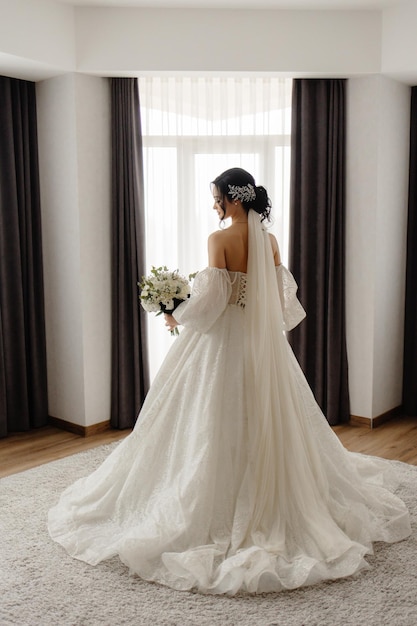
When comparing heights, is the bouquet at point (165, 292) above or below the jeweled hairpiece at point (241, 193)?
below

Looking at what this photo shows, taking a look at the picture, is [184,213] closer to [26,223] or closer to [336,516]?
[26,223]

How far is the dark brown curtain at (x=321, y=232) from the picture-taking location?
4883 millimetres

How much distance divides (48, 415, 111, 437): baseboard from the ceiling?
305cm

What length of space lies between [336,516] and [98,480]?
1246 millimetres

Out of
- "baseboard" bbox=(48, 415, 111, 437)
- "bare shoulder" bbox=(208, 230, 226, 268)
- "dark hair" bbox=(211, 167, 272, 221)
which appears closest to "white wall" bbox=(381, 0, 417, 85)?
"dark hair" bbox=(211, 167, 272, 221)

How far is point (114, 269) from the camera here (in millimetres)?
4875

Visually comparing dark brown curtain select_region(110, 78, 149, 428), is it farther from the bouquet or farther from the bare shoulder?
the bare shoulder

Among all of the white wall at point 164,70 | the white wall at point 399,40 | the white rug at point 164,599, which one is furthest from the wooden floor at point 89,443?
the white wall at point 399,40

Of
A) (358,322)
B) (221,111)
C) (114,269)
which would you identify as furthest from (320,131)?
(114,269)

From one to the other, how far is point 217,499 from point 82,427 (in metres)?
2.13

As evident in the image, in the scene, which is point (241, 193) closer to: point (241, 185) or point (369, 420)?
point (241, 185)

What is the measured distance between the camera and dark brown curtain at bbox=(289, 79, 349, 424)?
488 cm

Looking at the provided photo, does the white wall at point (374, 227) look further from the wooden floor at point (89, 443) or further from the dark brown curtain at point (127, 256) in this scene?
the dark brown curtain at point (127, 256)

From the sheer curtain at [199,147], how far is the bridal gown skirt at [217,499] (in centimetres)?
185
